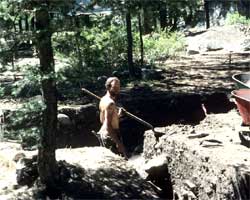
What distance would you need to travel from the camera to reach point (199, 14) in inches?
1092

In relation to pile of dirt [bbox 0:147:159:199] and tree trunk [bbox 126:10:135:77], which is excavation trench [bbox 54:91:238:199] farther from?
pile of dirt [bbox 0:147:159:199]

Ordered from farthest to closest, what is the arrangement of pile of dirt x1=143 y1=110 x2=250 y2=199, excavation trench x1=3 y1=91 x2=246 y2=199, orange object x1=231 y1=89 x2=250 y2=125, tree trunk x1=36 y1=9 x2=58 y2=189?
orange object x1=231 y1=89 x2=250 y2=125 → excavation trench x1=3 y1=91 x2=246 y2=199 → pile of dirt x1=143 y1=110 x2=250 y2=199 → tree trunk x1=36 y1=9 x2=58 y2=189

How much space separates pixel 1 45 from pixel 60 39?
68 centimetres

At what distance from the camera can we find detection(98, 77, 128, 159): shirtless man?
7746 mm

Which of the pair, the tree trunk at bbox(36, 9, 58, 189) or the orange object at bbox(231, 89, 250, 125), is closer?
the tree trunk at bbox(36, 9, 58, 189)

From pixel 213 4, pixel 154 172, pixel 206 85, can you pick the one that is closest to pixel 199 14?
pixel 213 4

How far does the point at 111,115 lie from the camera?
784 centimetres

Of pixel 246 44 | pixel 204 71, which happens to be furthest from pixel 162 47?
pixel 246 44

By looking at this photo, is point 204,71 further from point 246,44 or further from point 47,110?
point 47,110

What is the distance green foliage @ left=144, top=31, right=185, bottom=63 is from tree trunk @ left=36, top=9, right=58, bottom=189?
10815 millimetres

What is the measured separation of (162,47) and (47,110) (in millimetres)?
12026

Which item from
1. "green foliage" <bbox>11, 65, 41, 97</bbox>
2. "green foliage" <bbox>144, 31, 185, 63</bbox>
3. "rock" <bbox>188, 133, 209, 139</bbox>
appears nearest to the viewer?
"green foliage" <bbox>11, 65, 41, 97</bbox>

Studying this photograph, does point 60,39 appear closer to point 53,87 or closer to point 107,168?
point 53,87

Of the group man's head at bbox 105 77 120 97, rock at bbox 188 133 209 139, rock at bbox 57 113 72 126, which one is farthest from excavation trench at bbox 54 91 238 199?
man's head at bbox 105 77 120 97
